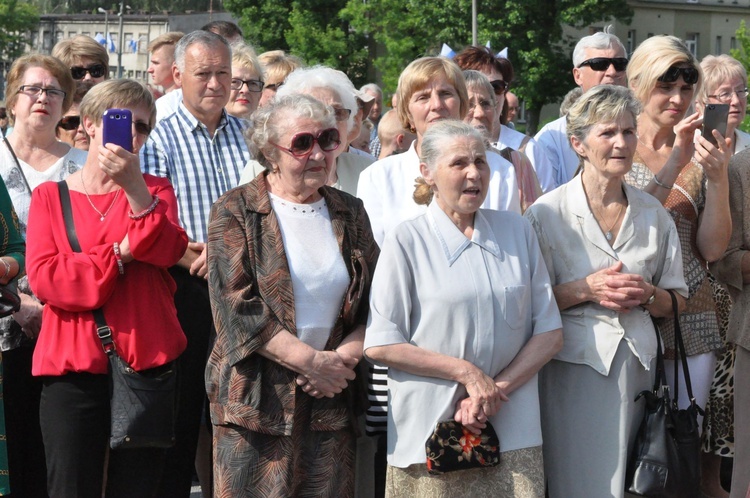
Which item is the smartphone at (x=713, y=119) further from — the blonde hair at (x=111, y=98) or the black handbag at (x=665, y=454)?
the blonde hair at (x=111, y=98)

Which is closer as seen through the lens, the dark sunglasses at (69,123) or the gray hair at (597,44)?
the dark sunglasses at (69,123)

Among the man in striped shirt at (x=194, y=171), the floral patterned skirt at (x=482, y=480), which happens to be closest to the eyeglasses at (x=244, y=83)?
the man in striped shirt at (x=194, y=171)

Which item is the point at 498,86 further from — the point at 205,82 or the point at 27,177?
the point at 27,177

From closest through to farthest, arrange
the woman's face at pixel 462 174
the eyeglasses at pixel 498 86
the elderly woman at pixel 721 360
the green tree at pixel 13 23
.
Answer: the woman's face at pixel 462 174
the elderly woman at pixel 721 360
the eyeglasses at pixel 498 86
the green tree at pixel 13 23

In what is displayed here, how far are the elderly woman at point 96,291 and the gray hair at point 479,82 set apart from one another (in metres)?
2.13

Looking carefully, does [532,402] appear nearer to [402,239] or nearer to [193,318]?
[402,239]

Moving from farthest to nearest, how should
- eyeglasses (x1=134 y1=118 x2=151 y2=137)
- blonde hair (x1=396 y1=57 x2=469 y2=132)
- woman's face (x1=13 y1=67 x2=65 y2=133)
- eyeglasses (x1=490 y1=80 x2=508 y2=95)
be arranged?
eyeglasses (x1=490 y1=80 x2=508 y2=95), woman's face (x1=13 y1=67 x2=65 y2=133), blonde hair (x1=396 y1=57 x2=469 y2=132), eyeglasses (x1=134 y1=118 x2=151 y2=137)

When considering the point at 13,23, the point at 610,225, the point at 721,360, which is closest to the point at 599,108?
the point at 610,225

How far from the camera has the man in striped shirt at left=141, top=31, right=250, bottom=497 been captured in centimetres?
529

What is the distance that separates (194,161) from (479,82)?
5.65 feet

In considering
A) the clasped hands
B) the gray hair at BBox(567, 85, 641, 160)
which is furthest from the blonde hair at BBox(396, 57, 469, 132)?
the clasped hands

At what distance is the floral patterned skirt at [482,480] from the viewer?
4.32 metres

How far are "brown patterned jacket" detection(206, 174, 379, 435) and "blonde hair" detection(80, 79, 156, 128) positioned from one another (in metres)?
0.73

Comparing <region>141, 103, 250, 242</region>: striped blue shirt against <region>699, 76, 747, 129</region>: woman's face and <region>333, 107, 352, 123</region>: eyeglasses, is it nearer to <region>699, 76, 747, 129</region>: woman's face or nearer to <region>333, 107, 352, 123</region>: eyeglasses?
<region>333, 107, 352, 123</region>: eyeglasses
